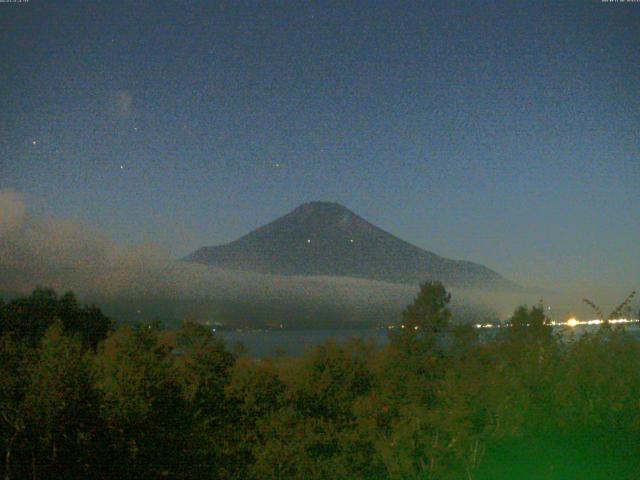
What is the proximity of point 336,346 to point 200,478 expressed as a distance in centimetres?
496

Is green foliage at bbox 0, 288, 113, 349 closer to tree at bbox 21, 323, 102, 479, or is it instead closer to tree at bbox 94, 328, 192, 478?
tree at bbox 94, 328, 192, 478

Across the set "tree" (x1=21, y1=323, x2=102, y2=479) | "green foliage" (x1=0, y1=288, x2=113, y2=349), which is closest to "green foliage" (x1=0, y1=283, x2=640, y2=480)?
"tree" (x1=21, y1=323, x2=102, y2=479)

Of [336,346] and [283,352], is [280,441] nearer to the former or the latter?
[336,346]

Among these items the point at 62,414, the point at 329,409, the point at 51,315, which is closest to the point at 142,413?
the point at 62,414

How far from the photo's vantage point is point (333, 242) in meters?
111

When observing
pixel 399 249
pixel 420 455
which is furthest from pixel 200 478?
pixel 399 249

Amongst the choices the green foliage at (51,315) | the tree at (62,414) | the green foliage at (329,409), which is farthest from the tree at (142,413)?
the green foliage at (51,315)

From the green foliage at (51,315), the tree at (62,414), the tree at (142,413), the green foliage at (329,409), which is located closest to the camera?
the green foliage at (329,409)

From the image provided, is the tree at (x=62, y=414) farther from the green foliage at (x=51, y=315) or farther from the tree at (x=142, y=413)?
the green foliage at (x=51, y=315)

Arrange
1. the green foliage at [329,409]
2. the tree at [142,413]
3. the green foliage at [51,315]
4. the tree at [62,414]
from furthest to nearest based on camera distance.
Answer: the green foliage at [51,315], the tree at [142,413], the tree at [62,414], the green foliage at [329,409]

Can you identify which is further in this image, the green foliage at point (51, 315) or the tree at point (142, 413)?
the green foliage at point (51, 315)

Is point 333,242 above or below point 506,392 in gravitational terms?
above

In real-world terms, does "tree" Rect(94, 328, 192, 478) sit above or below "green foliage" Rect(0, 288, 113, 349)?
below

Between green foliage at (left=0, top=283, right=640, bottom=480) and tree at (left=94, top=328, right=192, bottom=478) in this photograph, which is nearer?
green foliage at (left=0, top=283, right=640, bottom=480)
